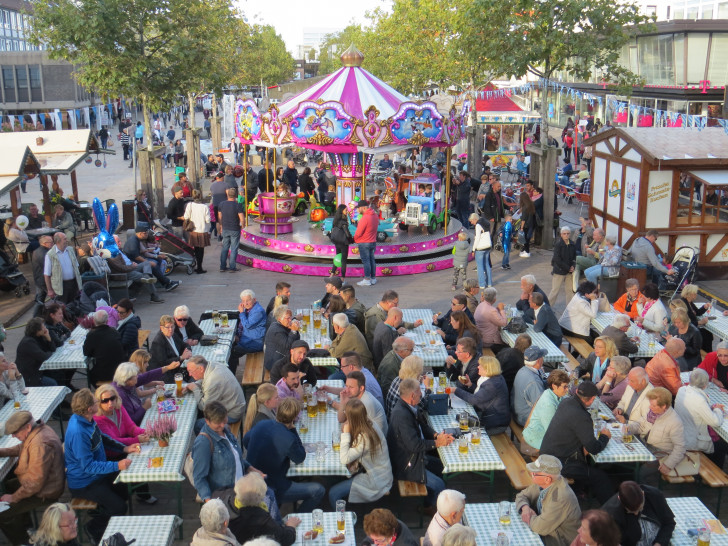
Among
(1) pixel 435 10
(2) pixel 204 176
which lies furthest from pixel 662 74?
(2) pixel 204 176

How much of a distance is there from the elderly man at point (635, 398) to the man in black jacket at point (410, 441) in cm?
185

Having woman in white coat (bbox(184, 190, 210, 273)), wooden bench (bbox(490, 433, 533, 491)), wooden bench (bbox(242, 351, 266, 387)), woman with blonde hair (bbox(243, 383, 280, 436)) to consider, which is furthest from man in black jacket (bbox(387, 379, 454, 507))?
woman in white coat (bbox(184, 190, 210, 273))

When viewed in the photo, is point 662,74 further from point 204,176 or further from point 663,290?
point 663,290

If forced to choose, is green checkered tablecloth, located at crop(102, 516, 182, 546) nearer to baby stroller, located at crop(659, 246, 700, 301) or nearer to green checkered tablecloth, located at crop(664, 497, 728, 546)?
green checkered tablecloth, located at crop(664, 497, 728, 546)

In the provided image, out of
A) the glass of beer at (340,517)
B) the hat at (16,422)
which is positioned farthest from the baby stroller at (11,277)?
the glass of beer at (340,517)

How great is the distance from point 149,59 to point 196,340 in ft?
41.8

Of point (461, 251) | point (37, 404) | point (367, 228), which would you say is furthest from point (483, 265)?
point (37, 404)

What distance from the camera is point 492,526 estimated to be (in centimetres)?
595

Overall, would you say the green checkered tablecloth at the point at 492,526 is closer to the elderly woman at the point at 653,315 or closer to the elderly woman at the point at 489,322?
the elderly woman at the point at 489,322

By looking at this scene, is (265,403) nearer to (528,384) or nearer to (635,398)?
(528,384)

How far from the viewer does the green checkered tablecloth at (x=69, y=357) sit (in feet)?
29.6

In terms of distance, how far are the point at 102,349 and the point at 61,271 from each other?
3.73 meters

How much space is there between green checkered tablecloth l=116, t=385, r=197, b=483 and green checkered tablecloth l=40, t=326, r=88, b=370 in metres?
1.80

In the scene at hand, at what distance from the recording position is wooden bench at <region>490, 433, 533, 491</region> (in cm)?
690
